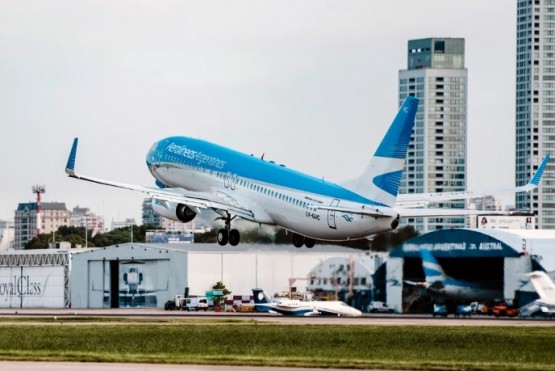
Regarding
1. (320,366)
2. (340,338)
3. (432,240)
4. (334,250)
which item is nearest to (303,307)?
(334,250)

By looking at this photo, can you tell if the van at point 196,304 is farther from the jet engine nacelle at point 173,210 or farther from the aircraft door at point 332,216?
the aircraft door at point 332,216

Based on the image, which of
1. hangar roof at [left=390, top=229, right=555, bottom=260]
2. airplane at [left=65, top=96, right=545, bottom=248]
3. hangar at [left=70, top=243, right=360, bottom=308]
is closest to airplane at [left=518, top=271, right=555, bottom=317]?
hangar roof at [left=390, top=229, right=555, bottom=260]

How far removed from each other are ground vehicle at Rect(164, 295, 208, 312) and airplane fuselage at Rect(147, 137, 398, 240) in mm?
56692

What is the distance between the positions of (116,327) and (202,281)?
69.7 m

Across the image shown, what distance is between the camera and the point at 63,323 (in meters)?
124

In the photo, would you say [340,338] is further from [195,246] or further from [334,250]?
→ [195,246]

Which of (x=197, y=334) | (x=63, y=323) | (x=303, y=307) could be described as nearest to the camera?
(x=197, y=334)

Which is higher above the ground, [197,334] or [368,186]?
[368,186]

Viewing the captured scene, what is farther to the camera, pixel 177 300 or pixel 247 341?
pixel 177 300

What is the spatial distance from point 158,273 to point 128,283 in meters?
5.05

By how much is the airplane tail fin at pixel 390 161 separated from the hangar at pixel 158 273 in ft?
218

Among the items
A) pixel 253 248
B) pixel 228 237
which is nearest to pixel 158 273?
pixel 253 248

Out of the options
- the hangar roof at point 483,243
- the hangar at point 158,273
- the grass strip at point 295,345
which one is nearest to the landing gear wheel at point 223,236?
the grass strip at point 295,345

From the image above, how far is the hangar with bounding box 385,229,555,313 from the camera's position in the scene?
152 m
